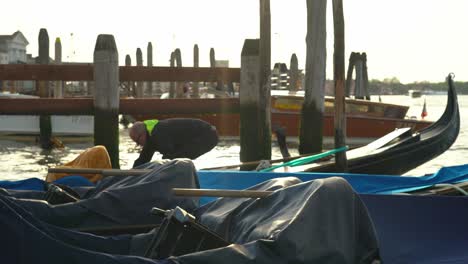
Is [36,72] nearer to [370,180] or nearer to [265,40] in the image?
[265,40]

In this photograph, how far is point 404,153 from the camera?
9.01 metres

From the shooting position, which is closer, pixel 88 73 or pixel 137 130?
pixel 137 130

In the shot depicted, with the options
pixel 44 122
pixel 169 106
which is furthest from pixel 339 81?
pixel 44 122

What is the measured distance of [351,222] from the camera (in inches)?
127

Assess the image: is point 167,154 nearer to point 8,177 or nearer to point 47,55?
point 8,177

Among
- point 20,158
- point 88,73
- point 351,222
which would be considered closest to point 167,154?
→ point 351,222

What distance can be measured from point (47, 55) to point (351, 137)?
25.7 ft

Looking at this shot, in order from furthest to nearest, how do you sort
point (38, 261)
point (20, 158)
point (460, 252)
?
1. point (20, 158)
2. point (460, 252)
3. point (38, 261)

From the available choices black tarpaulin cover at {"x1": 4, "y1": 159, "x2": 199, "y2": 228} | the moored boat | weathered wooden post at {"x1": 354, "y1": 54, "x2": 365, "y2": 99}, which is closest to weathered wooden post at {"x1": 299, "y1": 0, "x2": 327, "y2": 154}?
black tarpaulin cover at {"x1": 4, "y1": 159, "x2": 199, "y2": 228}

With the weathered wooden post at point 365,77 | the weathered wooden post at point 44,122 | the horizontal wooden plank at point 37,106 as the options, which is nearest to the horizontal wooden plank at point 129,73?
the horizontal wooden plank at point 37,106

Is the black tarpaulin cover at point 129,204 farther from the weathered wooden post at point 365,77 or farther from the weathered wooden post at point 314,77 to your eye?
the weathered wooden post at point 365,77

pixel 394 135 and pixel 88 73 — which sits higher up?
pixel 88 73

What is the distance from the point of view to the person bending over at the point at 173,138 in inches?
285

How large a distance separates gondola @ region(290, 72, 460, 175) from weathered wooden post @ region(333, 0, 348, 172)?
137mm
